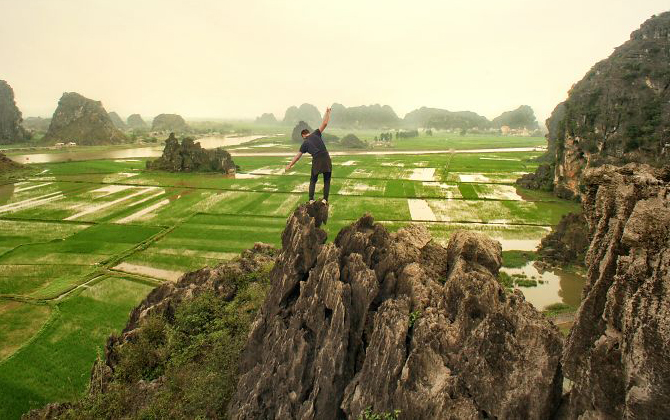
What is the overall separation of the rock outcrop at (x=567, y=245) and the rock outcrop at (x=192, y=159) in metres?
70.1

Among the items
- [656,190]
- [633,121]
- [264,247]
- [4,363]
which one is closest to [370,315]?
[656,190]

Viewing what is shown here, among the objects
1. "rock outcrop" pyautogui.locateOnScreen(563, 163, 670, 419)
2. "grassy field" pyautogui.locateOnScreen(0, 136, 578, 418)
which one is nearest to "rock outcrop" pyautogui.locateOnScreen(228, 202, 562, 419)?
"rock outcrop" pyautogui.locateOnScreen(563, 163, 670, 419)

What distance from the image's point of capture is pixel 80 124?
177m

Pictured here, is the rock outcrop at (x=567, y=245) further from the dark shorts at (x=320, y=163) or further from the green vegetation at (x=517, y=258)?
the dark shorts at (x=320, y=163)

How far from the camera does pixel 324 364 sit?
1190 cm

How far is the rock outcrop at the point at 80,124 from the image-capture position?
172 meters

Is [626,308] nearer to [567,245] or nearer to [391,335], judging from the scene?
[391,335]

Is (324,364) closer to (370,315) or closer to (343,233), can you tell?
(370,315)

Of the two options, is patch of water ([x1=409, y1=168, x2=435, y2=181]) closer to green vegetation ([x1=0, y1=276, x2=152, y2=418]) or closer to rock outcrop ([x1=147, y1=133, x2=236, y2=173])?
rock outcrop ([x1=147, y1=133, x2=236, y2=173])

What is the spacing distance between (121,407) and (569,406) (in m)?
15.4

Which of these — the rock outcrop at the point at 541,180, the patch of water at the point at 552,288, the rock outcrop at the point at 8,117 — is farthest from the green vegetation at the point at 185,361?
the rock outcrop at the point at 8,117

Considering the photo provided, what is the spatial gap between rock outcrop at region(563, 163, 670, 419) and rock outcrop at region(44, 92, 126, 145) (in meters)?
202

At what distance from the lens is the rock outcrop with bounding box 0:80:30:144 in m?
162

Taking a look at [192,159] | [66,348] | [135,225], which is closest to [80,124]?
[192,159]
